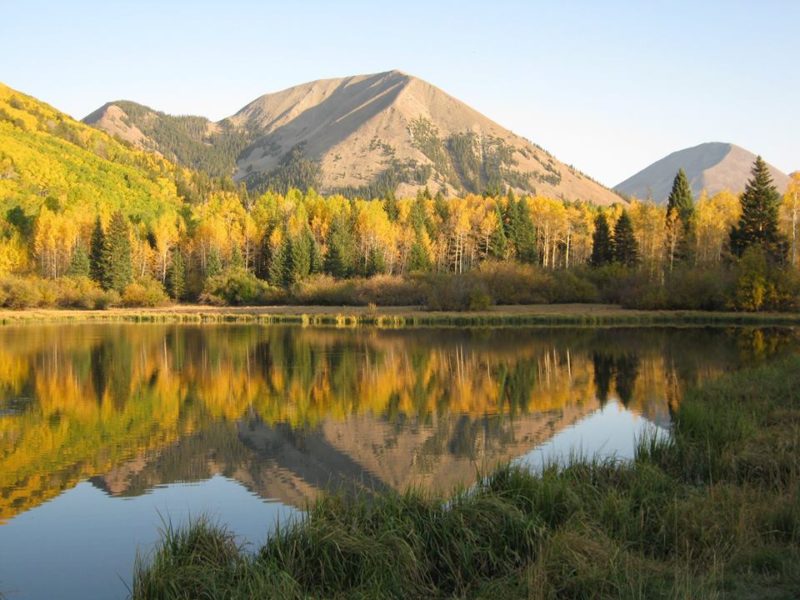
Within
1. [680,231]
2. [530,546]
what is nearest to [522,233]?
[680,231]

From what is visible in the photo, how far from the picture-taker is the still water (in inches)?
499

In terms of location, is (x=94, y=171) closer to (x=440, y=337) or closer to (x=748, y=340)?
(x=440, y=337)

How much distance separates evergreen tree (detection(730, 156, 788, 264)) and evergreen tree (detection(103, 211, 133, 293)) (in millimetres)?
66831

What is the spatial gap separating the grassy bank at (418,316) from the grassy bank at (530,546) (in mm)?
47526

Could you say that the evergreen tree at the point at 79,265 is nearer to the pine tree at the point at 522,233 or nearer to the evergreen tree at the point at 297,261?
the evergreen tree at the point at 297,261

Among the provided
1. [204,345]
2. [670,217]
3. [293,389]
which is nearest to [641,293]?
[670,217]

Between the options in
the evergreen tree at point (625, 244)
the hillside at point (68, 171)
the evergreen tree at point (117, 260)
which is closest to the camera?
the evergreen tree at point (625, 244)

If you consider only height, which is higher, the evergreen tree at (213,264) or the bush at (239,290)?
the evergreen tree at (213,264)

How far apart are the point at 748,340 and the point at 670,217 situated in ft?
133

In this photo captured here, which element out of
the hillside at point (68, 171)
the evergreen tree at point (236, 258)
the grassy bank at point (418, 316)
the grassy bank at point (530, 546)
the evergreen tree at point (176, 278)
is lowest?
the grassy bank at point (418, 316)

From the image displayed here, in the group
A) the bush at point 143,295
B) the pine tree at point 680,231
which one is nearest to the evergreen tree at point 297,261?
the bush at point 143,295

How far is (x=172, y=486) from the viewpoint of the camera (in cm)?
1496

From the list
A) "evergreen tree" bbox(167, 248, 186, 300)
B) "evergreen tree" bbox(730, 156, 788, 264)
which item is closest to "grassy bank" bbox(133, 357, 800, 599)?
"evergreen tree" bbox(730, 156, 788, 264)

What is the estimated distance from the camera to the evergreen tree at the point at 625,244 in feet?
268
